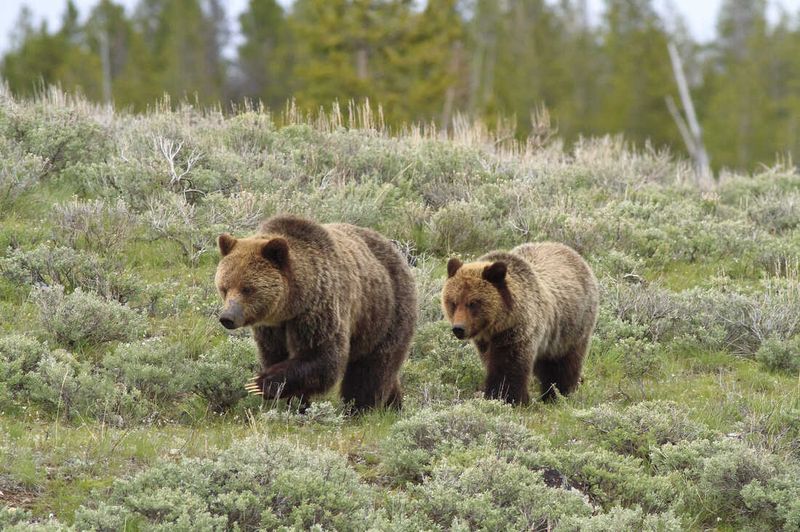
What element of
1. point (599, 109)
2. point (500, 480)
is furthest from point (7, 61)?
point (500, 480)

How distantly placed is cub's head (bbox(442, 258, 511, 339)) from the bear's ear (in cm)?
154

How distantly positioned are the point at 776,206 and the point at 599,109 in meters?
31.1

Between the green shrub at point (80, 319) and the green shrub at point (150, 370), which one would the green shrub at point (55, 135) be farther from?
the green shrub at point (150, 370)

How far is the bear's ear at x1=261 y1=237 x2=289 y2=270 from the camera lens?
7.01 metres

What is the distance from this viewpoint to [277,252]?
23.2 feet

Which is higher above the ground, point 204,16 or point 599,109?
point 204,16

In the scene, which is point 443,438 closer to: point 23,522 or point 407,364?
point 407,364

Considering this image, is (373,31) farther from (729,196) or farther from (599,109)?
(729,196)

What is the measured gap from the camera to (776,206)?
14.2m

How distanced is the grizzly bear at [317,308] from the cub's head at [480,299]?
365 mm

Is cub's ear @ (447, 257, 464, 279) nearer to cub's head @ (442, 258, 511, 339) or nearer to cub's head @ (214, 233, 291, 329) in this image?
cub's head @ (442, 258, 511, 339)

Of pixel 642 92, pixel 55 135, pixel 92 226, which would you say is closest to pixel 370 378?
pixel 92 226

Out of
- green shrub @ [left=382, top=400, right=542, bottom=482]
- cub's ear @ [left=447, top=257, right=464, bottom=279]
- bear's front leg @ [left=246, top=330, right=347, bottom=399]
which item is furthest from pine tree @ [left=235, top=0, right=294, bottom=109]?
green shrub @ [left=382, top=400, right=542, bottom=482]

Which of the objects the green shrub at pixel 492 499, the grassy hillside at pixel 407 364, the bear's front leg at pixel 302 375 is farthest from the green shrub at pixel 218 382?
the green shrub at pixel 492 499
